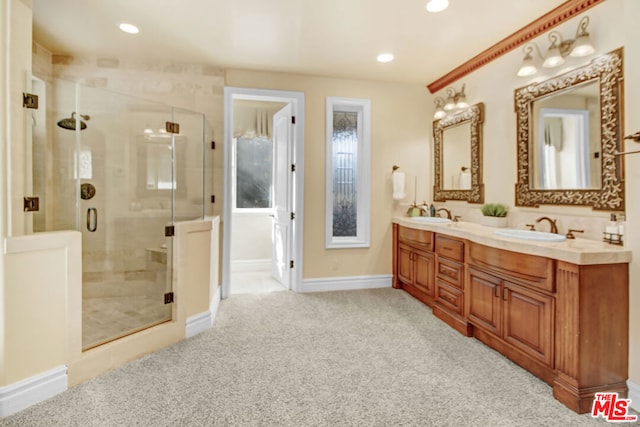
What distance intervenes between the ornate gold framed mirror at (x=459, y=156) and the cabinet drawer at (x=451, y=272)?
0.84m

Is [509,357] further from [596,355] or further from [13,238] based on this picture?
[13,238]

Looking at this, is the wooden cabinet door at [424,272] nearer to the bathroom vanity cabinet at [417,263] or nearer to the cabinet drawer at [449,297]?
the bathroom vanity cabinet at [417,263]

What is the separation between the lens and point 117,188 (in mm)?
3314

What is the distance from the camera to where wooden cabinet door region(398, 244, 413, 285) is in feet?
12.8

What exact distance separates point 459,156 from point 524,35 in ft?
4.28

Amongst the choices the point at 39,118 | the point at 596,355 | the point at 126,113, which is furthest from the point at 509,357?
the point at 126,113

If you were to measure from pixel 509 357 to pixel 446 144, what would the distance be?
2506 millimetres

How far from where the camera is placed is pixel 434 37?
10.1 ft

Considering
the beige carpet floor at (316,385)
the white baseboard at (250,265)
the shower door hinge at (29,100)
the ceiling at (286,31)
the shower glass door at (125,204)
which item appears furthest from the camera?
the white baseboard at (250,265)

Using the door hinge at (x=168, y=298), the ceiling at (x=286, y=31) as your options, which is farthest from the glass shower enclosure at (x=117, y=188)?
the ceiling at (x=286, y=31)

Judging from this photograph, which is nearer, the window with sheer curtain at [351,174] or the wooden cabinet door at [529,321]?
the wooden cabinet door at [529,321]

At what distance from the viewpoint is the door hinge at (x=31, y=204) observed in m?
1.99

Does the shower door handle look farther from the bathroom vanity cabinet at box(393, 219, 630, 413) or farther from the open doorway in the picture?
the bathroom vanity cabinet at box(393, 219, 630, 413)

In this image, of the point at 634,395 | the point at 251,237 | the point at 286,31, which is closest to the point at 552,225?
the point at 634,395
